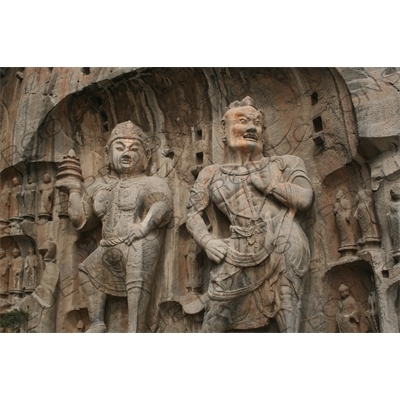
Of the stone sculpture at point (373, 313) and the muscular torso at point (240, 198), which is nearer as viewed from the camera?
the stone sculpture at point (373, 313)

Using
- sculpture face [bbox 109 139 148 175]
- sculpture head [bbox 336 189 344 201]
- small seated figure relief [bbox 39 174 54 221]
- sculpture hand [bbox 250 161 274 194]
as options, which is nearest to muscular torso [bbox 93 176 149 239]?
sculpture face [bbox 109 139 148 175]

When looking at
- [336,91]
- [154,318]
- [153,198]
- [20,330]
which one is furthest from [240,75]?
[20,330]

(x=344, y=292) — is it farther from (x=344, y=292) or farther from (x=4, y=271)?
(x=4, y=271)

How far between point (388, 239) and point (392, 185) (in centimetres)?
45

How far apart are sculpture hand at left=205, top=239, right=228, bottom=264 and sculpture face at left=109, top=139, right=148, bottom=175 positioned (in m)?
1.18

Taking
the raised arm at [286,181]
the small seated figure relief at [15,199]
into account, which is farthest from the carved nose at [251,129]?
the small seated figure relief at [15,199]

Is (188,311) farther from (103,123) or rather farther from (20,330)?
(103,123)

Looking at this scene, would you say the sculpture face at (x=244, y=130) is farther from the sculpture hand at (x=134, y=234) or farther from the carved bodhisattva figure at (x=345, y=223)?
the sculpture hand at (x=134, y=234)

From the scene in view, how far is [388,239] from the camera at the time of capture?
20.9 ft

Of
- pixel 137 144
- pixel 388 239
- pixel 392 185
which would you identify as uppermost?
pixel 137 144

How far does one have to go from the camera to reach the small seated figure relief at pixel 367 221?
645 centimetres

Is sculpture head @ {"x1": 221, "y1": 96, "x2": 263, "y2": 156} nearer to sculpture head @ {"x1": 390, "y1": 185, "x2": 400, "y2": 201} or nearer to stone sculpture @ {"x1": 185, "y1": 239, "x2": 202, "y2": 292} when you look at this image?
stone sculpture @ {"x1": 185, "y1": 239, "x2": 202, "y2": 292}

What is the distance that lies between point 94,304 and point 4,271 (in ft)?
3.75

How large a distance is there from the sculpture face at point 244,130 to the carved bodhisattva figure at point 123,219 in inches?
30.5
